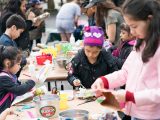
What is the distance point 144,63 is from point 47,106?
78 cm

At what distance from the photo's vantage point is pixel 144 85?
7.89ft

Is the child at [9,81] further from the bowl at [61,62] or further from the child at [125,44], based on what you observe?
the child at [125,44]

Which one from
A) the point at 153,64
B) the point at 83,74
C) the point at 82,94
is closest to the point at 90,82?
the point at 83,74

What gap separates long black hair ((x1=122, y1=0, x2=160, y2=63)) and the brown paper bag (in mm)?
325

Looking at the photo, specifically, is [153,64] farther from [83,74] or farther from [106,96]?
[83,74]

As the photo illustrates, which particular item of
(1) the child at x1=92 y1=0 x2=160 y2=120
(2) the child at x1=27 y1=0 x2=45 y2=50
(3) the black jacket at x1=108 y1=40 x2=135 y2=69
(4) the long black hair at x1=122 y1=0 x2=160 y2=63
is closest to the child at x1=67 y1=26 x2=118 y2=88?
(3) the black jacket at x1=108 y1=40 x2=135 y2=69

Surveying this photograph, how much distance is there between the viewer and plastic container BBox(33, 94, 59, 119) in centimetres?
265

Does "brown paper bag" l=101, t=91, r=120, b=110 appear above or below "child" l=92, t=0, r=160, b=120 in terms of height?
below

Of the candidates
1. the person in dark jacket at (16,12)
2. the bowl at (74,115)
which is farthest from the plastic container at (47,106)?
the person in dark jacket at (16,12)

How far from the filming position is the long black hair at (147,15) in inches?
89.7

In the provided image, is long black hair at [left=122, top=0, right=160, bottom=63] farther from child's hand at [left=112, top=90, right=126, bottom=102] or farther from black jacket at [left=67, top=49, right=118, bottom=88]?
black jacket at [left=67, top=49, right=118, bottom=88]

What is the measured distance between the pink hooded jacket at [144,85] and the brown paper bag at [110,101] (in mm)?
126

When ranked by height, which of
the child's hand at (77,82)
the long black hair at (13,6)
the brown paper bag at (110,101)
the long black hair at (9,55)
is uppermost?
the long black hair at (13,6)

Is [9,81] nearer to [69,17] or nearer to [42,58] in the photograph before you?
[42,58]
